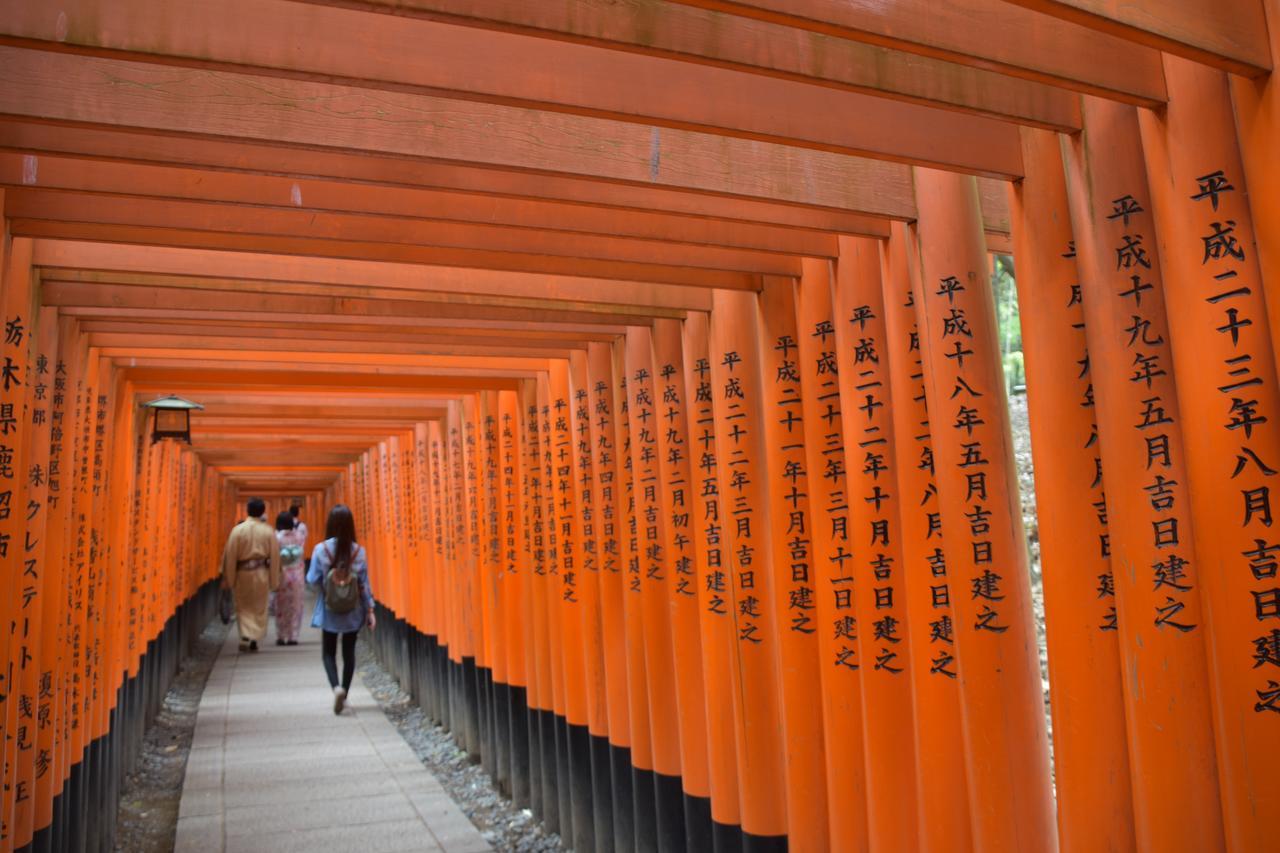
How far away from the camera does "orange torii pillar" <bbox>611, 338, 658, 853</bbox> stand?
17.1 feet

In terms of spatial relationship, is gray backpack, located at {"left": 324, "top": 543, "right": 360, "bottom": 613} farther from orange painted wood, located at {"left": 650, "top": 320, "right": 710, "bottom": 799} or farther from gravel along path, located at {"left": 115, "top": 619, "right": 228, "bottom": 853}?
orange painted wood, located at {"left": 650, "top": 320, "right": 710, "bottom": 799}

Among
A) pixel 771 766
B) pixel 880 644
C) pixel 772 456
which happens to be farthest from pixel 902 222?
pixel 771 766

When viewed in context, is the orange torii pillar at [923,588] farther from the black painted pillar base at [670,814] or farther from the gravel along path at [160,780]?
the gravel along path at [160,780]

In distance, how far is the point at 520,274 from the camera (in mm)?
4812

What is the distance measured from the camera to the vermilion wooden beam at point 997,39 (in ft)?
6.98

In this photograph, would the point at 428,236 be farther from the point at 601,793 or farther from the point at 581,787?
the point at 581,787

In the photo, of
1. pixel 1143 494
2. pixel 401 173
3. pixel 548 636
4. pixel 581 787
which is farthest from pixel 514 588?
pixel 1143 494

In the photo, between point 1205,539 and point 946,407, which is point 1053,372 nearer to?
point 946,407

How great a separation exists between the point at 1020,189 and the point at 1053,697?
1512 millimetres

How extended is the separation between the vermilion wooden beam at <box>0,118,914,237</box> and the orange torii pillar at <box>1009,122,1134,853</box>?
0.68 m

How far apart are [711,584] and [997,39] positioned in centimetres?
283

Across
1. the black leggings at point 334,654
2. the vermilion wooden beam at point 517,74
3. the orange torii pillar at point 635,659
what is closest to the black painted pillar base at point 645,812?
the orange torii pillar at point 635,659

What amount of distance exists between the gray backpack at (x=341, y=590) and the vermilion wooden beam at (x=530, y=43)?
297 inches

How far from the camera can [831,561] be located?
3.72 meters
